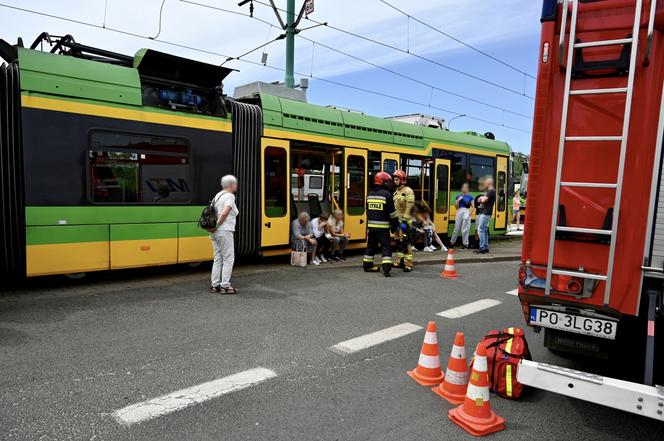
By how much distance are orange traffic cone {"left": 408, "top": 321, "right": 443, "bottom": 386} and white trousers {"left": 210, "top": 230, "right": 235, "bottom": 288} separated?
3487 mm

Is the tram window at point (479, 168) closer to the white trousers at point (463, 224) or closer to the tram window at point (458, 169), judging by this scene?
the tram window at point (458, 169)

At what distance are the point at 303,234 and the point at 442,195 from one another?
4.95 metres

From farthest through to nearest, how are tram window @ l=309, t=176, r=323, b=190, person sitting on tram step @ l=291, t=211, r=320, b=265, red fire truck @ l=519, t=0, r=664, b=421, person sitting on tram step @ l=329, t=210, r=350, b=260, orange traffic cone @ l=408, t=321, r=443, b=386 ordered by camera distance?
1. tram window @ l=309, t=176, r=323, b=190
2. person sitting on tram step @ l=329, t=210, r=350, b=260
3. person sitting on tram step @ l=291, t=211, r=320, b=265
4. orange traffic cone @ l=408, t=321, r=443, b=386
5. red fire truck @ l=519, t=0, r=664, b=421

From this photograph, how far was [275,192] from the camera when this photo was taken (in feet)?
28.6

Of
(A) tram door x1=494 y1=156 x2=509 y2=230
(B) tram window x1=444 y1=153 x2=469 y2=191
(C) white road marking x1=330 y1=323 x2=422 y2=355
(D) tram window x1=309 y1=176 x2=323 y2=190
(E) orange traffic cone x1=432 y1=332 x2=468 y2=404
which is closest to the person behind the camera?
(E) orange traffic cone x1=432 y1=332 x2=468 y2=404

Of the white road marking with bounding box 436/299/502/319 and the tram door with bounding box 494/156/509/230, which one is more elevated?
the tram door with bounding box 494/156/509/230

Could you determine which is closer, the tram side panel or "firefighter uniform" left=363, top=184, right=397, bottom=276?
the tram side panel

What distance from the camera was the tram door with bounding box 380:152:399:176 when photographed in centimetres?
1077

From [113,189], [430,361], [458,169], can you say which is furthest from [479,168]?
[430,361]

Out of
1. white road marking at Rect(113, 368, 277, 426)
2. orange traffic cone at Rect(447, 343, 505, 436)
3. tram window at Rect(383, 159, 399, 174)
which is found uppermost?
tram window at Rect(383, 159, 399, 174)

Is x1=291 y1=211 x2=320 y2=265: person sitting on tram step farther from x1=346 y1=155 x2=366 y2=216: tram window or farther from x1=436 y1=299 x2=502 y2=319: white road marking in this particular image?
x1=436 y1=299 x2=502 y2=319: white road marking

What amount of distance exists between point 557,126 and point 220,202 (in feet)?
14.8

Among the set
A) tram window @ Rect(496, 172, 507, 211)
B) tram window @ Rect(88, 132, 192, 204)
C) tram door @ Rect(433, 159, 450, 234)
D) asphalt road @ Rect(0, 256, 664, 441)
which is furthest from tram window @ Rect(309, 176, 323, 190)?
tram window @ Rect(496, 172, 507, 211)

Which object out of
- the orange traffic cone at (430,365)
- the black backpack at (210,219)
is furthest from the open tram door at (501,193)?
the orange traffic cone at (430,365)
